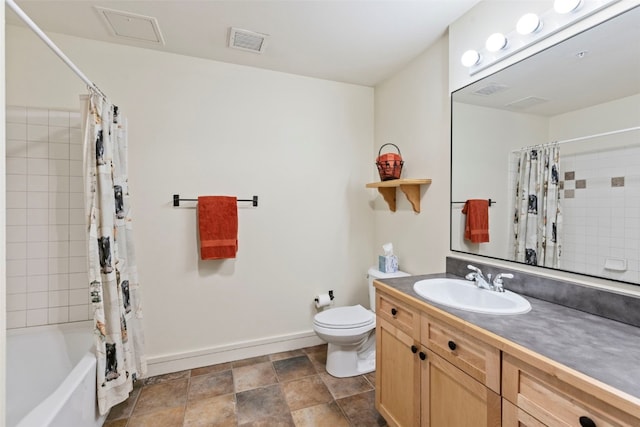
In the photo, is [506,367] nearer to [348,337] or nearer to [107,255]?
[348,337]

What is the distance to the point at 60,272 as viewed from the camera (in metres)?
1.98

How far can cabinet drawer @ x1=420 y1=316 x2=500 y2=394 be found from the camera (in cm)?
100

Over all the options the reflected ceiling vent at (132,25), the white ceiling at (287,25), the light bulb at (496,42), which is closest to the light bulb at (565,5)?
the light bulb at (496,42)

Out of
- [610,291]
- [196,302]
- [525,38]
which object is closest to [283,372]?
[196,302]

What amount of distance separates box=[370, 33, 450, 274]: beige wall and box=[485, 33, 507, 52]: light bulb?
414 mm

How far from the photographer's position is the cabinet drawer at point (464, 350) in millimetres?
1004

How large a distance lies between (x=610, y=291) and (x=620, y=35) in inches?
39.1

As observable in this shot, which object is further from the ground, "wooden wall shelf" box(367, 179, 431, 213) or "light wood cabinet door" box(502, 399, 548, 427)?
"wooden wall shelf" box(367, 179, 431, 213)

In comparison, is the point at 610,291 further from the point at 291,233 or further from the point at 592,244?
the point at 291,233

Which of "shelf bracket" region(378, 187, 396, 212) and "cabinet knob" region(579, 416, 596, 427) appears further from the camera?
"shelf bracket" region(378, 187, 396, 212)

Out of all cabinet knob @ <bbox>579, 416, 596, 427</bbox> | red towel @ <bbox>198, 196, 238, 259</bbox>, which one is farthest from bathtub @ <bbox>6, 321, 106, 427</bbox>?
cabinet knob @ <bbox>579, 416, 596, 427</bbox>

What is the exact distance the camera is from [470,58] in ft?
5.54

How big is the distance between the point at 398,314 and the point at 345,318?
771mm

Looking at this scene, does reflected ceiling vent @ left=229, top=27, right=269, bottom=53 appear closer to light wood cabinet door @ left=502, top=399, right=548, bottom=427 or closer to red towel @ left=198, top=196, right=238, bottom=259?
red towel @ left=198, top=196, right=238, bottom=259
